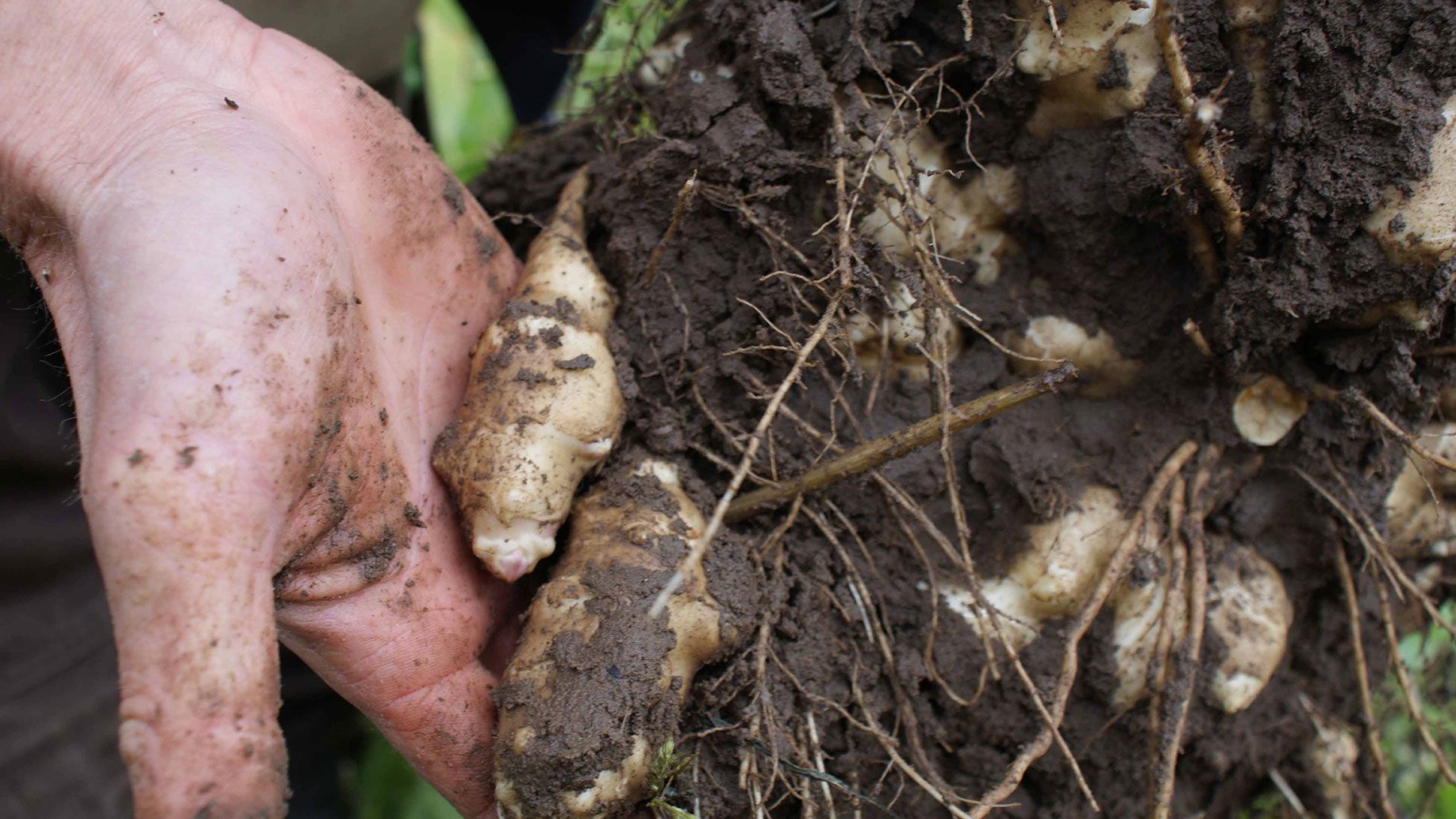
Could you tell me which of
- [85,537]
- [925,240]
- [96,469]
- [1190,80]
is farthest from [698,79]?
[85,537]

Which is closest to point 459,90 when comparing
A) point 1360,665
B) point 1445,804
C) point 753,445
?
point 753,445

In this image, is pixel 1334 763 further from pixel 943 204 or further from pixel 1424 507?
pixel 943 204

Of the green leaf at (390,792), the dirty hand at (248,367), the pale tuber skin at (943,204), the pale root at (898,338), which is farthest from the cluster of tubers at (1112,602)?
the green leaf at (390,792)

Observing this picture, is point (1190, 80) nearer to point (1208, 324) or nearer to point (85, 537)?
point (1208, 324)

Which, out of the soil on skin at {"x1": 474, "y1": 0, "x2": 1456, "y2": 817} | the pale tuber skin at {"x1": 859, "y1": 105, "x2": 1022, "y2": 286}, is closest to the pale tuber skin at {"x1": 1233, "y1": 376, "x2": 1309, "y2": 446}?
the soil on skin at {"x1": 474, "y1": 0, "x2": 1456, "y2": 817}

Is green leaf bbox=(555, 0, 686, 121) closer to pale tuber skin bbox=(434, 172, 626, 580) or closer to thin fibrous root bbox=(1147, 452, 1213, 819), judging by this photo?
pale tuber skin bbox=(434, 172, 626, 580)
